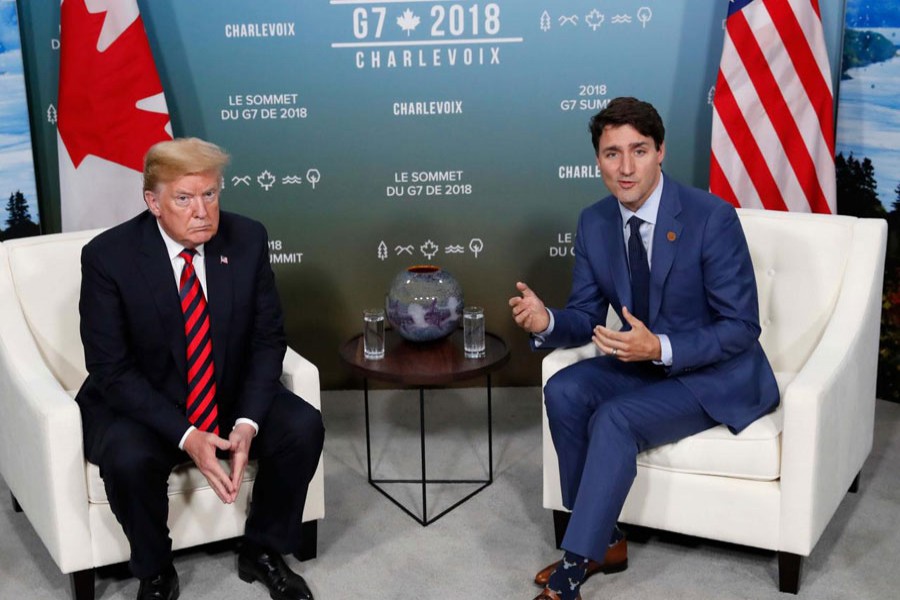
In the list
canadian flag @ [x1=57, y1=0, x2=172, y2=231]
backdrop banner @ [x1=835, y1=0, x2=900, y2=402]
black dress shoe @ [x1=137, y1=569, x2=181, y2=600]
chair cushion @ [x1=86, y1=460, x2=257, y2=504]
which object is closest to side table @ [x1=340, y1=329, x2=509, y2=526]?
chair cushion @ [x1=86, y1=460, x2=257, y2=504]

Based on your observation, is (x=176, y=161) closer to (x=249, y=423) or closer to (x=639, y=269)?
(x=249, y=423)

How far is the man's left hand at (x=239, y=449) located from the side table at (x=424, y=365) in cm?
52

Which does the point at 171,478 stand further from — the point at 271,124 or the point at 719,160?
the point at 719,160

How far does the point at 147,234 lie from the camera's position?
119 inches

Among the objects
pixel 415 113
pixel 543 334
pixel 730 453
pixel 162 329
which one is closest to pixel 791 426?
pixel 730 453

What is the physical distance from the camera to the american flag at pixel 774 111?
420cm

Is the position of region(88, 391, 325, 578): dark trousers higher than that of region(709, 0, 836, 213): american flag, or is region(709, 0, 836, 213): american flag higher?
region(709, 0, 836, 213): american flag

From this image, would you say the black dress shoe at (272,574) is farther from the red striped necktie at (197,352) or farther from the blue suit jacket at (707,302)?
the blue suit jacket at (707,302)

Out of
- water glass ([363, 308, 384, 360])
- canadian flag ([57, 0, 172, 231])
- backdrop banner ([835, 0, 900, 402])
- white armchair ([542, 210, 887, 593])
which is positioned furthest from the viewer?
backdrop banner ([835, 0, 900, 402])

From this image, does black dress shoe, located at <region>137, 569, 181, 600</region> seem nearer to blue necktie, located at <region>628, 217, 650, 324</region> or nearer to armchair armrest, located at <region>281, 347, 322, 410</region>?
armchair armrest, located at <region>281, 347, 322, 410</region>

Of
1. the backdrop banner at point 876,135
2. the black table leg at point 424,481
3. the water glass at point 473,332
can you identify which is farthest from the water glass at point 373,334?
the backdrop banner at point 876,135

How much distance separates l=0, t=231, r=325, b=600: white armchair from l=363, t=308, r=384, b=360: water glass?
0.26 metres

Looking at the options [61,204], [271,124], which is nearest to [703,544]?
[271,124]

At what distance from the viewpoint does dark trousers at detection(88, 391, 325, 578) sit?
2.85m
